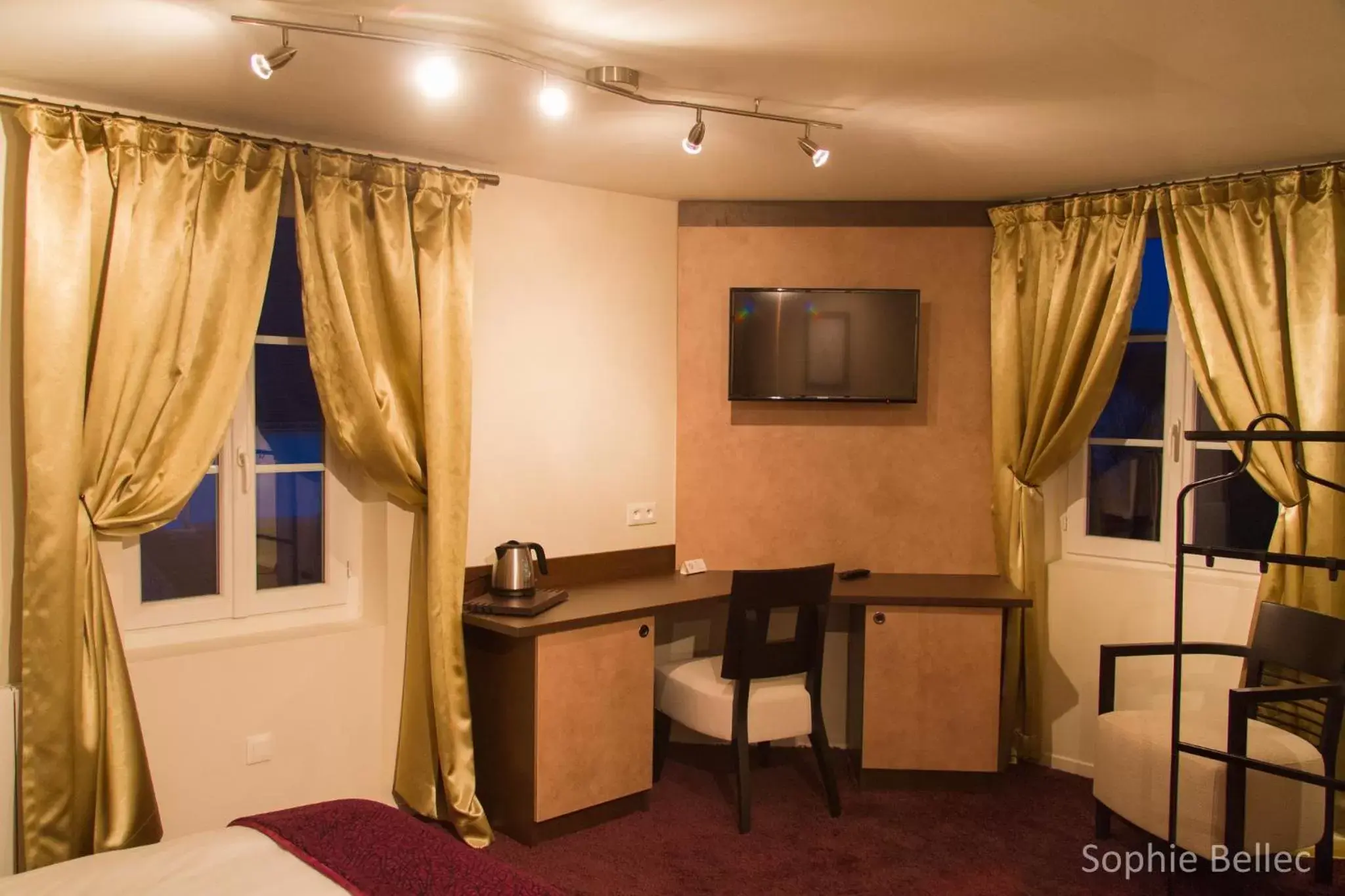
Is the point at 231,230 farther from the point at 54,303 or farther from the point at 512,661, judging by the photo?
the point at 512,661

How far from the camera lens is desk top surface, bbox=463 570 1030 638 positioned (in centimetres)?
353

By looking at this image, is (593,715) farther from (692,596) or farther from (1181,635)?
(1181,635)

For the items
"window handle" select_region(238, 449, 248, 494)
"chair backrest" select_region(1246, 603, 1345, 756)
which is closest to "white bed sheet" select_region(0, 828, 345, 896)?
"window handle" select_region(238, 449, 248, 494)

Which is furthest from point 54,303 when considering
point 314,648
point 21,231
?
point 314,648

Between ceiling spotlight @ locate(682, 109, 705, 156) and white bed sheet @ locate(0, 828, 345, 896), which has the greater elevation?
ceiling spotlight @ locate(682, 109, 705, 156)

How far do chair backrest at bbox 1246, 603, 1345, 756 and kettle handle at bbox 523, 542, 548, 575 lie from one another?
2458 millimetres

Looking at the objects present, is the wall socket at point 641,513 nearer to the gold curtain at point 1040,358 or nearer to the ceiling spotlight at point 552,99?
the gold curtain at point 1040,358

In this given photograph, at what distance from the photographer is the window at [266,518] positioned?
132 inches

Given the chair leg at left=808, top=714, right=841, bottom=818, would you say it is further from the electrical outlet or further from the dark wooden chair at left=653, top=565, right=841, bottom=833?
the electrical outlet

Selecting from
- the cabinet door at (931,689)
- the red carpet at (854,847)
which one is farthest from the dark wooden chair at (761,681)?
the cabinet door at (931,689)

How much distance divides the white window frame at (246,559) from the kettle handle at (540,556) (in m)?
0.62

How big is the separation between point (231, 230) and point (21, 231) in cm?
56

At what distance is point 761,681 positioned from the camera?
12.7ft

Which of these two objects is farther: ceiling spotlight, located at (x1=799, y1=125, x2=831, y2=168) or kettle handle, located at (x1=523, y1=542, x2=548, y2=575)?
kettle handle, located at (x1=523, y1=542, x2=548, y2=575)
